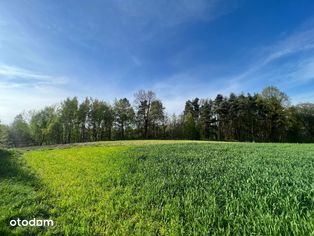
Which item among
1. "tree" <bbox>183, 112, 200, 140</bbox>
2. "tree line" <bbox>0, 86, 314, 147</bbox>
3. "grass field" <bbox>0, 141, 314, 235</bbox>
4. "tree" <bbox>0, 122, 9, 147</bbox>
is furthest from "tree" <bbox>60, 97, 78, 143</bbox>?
"grass field" <bbox>0, 141, 314, 235</bbox>

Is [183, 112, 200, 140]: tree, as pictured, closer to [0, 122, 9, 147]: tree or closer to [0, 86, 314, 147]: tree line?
[0, 86, 314, 147]: tree line

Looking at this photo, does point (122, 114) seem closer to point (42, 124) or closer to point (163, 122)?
point (163, 122)

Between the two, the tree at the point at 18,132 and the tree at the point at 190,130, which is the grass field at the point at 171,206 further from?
the tree at the point at 18,132

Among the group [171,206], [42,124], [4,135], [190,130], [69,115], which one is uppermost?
[69,115]

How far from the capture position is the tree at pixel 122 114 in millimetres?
64188

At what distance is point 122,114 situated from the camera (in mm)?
64000

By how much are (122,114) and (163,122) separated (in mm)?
14306

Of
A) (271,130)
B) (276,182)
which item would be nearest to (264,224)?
(276,182)

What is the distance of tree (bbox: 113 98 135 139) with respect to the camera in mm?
64188

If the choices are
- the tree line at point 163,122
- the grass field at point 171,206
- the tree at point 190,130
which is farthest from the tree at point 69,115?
the grass field at point 171,206

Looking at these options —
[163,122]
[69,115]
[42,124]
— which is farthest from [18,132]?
[163,122]

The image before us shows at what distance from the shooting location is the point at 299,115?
5875 cm

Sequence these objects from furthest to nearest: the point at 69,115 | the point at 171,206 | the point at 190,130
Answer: the point at 190,130, the point at 69,115, the point at 171,206

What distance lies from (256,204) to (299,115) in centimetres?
6728
